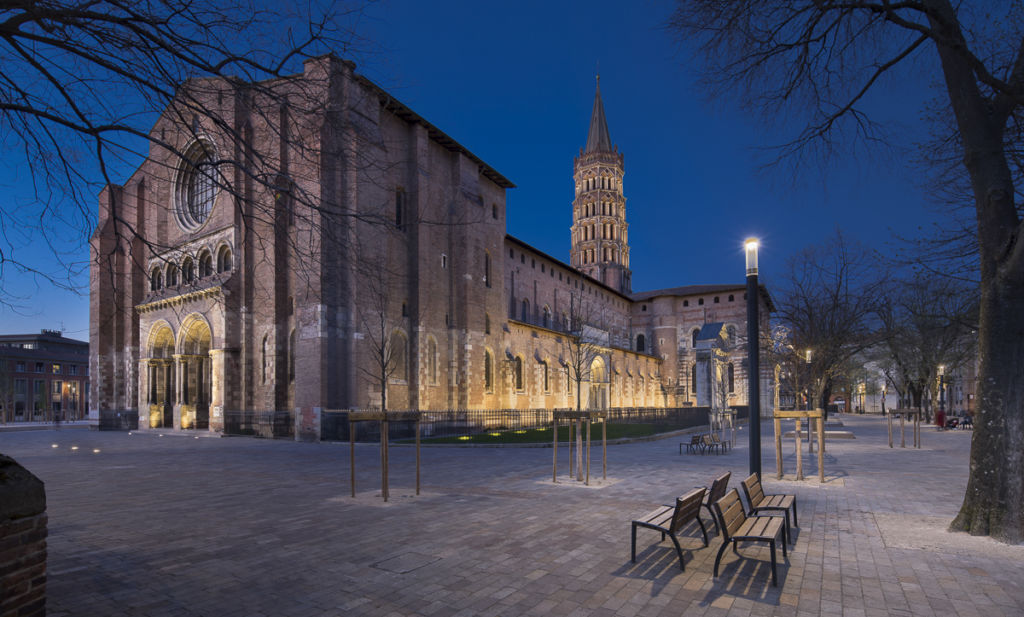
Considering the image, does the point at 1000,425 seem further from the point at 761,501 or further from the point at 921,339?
the point at 921,339

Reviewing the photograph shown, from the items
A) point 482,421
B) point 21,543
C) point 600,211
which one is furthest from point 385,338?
point 600,211

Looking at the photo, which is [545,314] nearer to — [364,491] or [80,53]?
[364,491]

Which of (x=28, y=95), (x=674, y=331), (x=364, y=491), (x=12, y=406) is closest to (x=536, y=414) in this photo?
(x=364, y=491)

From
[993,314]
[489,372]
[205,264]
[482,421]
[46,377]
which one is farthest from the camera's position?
[46,377]

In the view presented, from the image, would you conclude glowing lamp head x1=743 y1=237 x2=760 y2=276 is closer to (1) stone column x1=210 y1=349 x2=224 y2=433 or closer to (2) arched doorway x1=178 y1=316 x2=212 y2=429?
(1) stone column x1=210 y1=349 x2=224 y2=433

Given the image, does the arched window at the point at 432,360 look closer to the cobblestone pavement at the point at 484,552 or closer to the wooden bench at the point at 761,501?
the cobblestone pavement at the point at 484,552

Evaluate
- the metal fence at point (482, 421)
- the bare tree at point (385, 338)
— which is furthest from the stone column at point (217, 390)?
the bare tree at point (385, 338)

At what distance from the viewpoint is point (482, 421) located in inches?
1211

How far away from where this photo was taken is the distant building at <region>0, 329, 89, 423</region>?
212 feet

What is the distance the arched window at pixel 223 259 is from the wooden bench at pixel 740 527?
30.7 metres

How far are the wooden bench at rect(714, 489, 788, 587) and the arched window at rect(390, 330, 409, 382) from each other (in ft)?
78.0

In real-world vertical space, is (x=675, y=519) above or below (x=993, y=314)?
below

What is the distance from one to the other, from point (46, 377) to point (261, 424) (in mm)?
63264

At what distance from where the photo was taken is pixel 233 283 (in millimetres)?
28578
